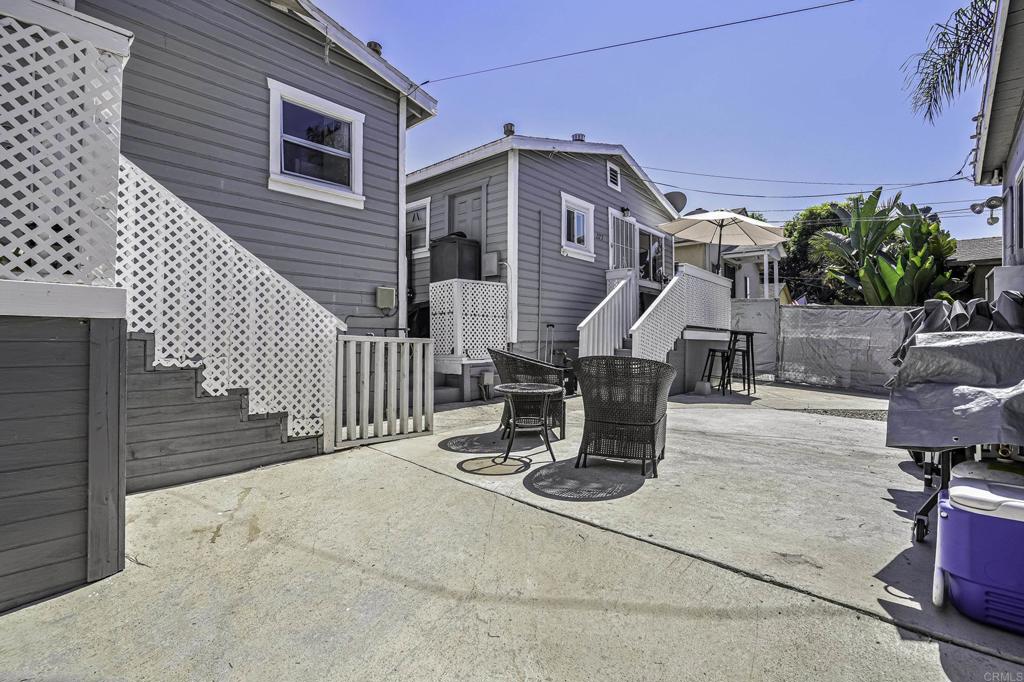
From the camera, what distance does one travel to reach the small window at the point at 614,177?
424 inches

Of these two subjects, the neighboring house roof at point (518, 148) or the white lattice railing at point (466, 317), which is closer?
the white lattice railing at point (466, 317)

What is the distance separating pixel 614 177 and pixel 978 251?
1557 cm

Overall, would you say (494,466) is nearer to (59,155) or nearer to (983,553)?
(983,553)

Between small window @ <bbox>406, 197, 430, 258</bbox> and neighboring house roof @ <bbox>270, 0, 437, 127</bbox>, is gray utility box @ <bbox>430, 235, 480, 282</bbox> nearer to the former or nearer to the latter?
small window @ <bbox>406, 197, 430, 258</bbox>

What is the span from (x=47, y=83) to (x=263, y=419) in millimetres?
2607

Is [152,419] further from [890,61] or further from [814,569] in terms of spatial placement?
[890,61]

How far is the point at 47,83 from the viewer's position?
2314mm

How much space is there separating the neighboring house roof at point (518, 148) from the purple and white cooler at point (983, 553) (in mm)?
7554

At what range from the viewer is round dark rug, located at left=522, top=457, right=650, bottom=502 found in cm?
343

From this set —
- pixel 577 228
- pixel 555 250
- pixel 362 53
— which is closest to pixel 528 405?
pixel 362 53

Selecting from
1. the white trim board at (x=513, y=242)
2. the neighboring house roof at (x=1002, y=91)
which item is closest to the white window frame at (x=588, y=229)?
the white trim board at (x=513, y=242)

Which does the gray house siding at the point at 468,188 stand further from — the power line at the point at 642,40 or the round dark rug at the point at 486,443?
the round dark rug at the point at 486,443

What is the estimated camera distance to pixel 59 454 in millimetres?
2273

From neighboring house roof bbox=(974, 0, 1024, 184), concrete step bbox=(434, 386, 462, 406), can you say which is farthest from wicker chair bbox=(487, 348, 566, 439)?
neighboring house roof bbox=(974, 0, 1024, 184)
